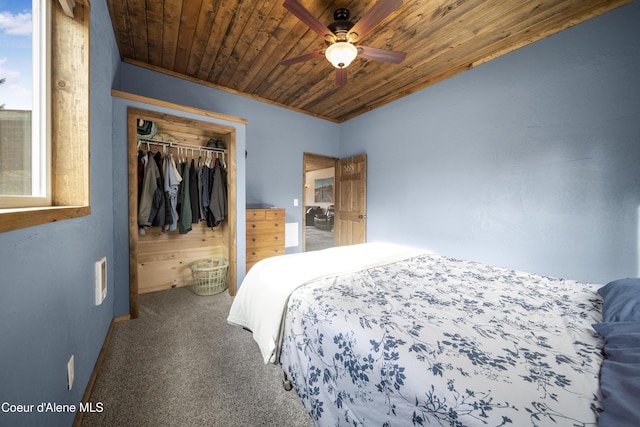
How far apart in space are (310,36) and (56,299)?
8.24 feet

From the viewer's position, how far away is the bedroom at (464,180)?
0.83 m

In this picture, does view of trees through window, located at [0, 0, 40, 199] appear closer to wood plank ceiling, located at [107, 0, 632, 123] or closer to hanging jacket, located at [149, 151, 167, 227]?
wood plank ceiling, located at [107, 0, 632, 123]

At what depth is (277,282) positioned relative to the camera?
1.33 m

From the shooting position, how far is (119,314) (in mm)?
1980

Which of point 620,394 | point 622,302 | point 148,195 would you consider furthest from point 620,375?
point 148,195

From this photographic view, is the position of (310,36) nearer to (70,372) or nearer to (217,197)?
(217,197)

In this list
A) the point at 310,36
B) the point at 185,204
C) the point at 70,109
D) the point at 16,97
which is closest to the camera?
the point at 16,97

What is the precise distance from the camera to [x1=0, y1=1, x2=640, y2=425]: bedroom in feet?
2.72

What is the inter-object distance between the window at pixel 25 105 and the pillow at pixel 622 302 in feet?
7.22

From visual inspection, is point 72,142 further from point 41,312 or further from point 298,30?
point 298,30

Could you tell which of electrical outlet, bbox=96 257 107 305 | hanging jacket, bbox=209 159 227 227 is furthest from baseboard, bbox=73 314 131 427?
hanging jacket, bbox=209 159 227 227

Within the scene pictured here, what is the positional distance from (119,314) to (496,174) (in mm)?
3885

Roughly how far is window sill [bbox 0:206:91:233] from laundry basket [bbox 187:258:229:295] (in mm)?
1638

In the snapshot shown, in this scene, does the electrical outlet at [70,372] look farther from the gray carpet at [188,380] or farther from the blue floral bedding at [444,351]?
the blue floral bedding at [444,351]
